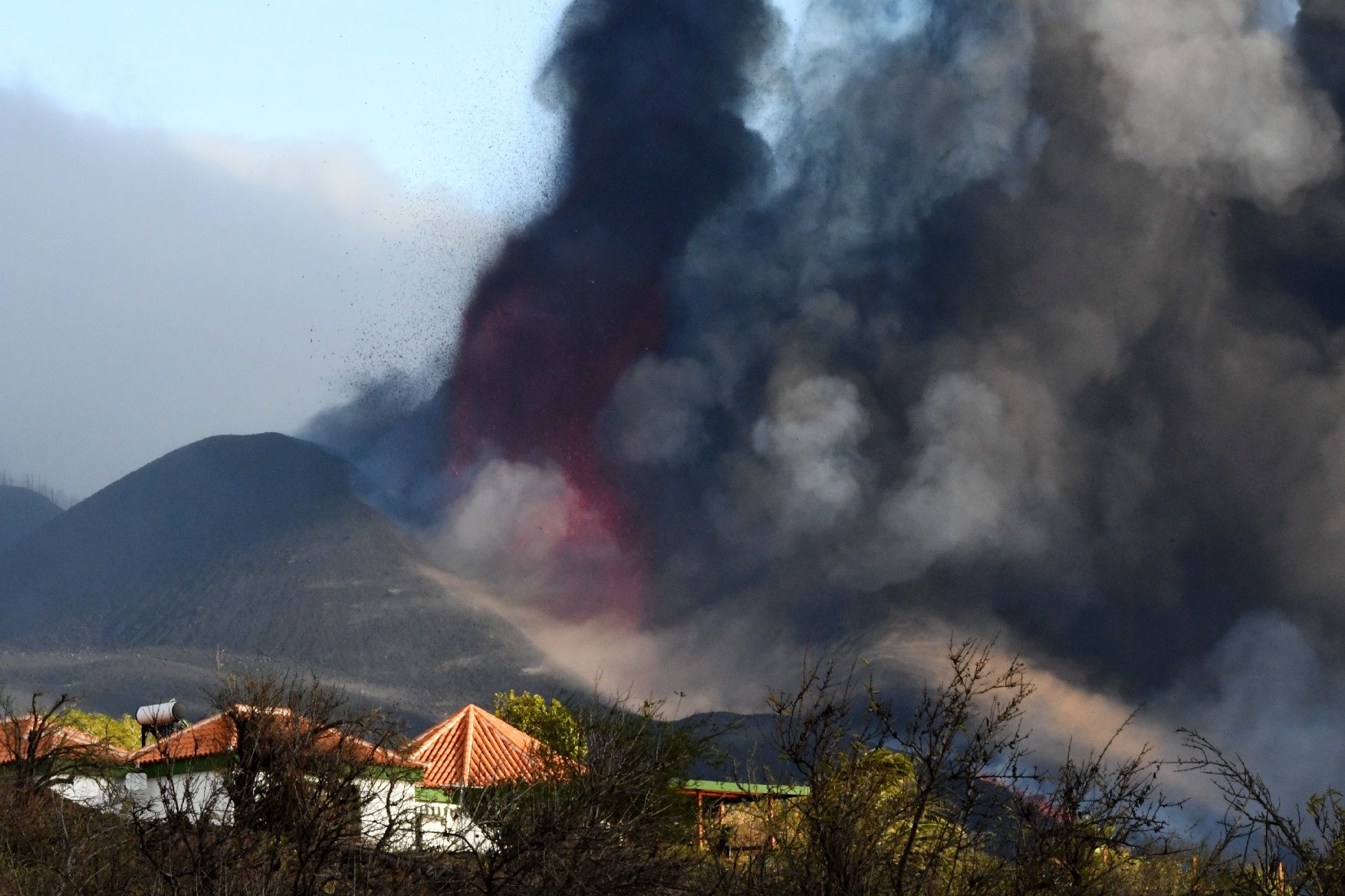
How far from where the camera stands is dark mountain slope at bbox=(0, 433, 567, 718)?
165 metres

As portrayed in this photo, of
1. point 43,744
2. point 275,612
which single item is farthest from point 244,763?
point 275,612

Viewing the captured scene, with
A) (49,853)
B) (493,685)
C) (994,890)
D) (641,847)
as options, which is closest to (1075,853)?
(994,890)

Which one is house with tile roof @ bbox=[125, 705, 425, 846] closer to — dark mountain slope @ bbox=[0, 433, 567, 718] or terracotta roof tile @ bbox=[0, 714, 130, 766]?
terracotta roof tile @ bbox=[0, 714, 130, 766]

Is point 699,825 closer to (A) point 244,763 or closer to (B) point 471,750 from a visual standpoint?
(A) point 244,763

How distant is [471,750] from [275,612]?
455 ft

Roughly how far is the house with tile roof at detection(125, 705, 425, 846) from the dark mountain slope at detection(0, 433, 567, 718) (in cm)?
11571

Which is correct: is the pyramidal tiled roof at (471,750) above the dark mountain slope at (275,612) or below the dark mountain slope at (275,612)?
below

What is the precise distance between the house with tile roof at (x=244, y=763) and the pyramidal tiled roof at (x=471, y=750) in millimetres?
1427

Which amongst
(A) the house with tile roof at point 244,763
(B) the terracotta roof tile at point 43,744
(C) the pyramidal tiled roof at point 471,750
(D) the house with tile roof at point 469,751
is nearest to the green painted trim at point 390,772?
(A) the house with tile roof at point 244,763

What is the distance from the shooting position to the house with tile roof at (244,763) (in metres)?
17.5

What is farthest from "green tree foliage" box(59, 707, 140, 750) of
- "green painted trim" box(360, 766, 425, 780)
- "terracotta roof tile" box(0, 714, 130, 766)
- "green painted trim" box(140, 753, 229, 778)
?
"green painted trim" box(360, 766, 425, 780)

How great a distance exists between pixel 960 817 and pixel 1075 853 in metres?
1.70

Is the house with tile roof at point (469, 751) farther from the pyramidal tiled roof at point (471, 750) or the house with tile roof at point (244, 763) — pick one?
the house with tile roof at point (244, 763)

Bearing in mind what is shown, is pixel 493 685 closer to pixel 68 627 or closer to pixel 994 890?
pixel 68 627
